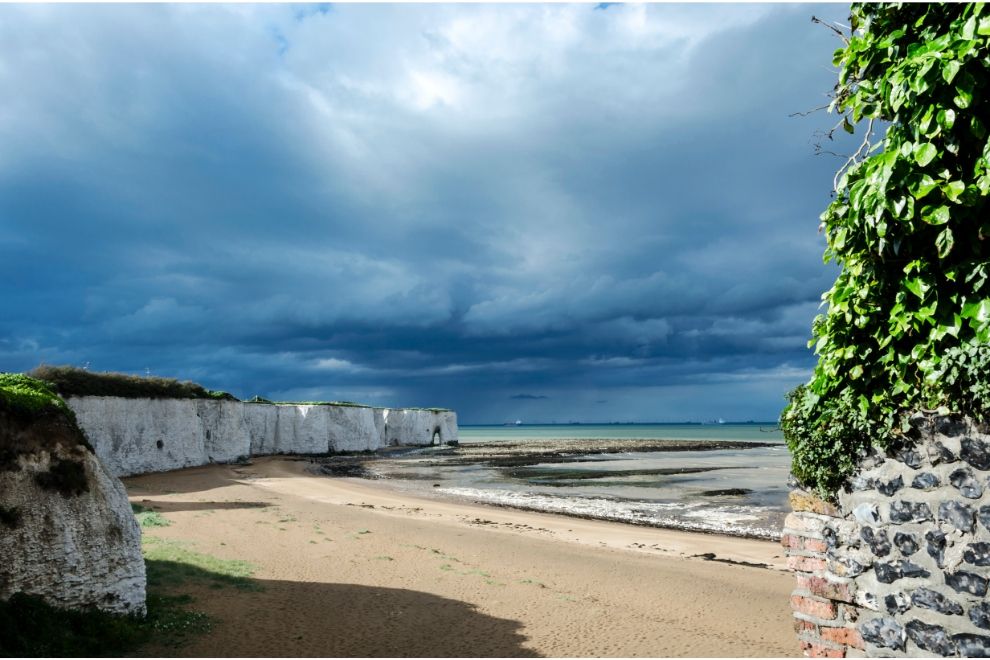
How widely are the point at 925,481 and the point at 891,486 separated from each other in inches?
12.6

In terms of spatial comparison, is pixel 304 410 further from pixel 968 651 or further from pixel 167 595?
pixel 968 651

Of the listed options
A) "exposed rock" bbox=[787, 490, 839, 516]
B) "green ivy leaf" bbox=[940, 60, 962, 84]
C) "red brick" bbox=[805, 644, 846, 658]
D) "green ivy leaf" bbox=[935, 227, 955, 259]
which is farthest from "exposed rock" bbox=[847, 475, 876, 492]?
"green ivy leaf" bbox=[940, 60, 962, 84]

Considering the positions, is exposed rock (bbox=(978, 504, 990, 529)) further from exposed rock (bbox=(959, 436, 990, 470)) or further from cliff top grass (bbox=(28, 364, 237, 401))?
cliff top grass (bbox=(28, 364, 237, 401))

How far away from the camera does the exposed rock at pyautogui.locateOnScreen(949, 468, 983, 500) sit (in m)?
4.95

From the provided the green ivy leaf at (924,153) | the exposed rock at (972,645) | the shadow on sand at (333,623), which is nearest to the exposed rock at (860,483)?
the exposed rock at (972,645)

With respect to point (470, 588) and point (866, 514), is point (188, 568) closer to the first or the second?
point (470, 588)

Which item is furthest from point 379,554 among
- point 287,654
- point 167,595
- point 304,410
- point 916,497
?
point 304,410

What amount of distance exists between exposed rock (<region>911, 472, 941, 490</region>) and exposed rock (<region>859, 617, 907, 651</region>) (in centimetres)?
131

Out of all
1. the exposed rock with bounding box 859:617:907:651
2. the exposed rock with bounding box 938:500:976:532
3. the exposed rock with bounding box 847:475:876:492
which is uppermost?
the exposed rock with bounding box 847:475:876:492

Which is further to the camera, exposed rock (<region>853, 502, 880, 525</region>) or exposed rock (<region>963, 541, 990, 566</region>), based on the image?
exposed rock (<region>853, 502, 880, 525</region>)

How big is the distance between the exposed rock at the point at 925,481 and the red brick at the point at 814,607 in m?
1.56

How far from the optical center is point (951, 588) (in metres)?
5.12

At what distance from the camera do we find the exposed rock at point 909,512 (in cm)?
530

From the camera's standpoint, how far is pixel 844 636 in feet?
19.5
